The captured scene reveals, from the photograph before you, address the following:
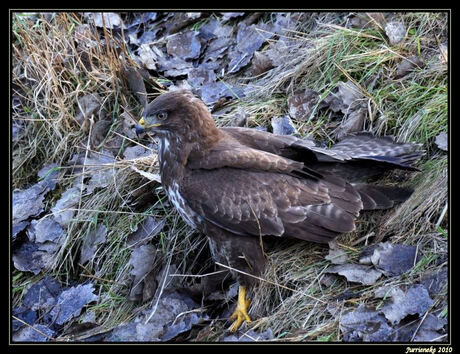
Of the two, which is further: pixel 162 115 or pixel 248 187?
pixel 162 115

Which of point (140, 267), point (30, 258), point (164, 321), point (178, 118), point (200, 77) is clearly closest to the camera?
point (164, 321)

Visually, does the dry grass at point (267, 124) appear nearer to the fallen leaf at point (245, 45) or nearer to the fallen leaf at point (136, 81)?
the fallen leaf at point (136, 81)

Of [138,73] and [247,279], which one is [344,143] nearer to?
[247,279]

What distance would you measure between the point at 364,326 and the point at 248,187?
1367mm

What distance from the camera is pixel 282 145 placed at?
17.3 feet

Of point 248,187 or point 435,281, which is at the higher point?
point 248,187

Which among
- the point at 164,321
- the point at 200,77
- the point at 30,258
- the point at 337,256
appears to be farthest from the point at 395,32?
the point at 30,258

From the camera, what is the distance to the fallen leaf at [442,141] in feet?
16.8

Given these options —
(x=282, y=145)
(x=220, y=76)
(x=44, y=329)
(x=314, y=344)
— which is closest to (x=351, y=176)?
(x=282, y=145)

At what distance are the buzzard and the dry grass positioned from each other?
0.68ft

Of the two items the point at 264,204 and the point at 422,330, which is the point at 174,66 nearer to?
the point at 264,204

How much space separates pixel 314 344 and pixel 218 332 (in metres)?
0.91

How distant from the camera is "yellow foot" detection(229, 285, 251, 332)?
15.8 feet

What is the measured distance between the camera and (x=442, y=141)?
5.14 meters
